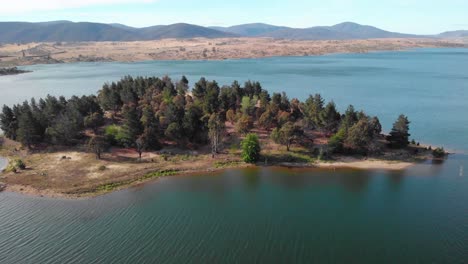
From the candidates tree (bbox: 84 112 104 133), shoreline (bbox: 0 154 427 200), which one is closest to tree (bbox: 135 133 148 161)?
shoreline (bbox: 0 154 427 200)

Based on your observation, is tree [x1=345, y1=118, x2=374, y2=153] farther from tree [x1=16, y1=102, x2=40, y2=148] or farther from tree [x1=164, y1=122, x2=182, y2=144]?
tree [x1=16, y1=102, x2=40, y2=148]

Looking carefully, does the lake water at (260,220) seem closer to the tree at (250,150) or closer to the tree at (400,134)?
the tree at (250,150)

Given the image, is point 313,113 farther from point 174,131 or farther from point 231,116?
point 174,131

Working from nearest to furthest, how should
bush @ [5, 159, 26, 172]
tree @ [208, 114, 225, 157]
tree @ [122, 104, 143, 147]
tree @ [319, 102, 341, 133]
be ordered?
bush @ [5, 159, 26, 172] < tree @ [208, 114, 225, 157] < tree @ [122, 104, 143, 147] < tree @ [319, 102, 341, 133]

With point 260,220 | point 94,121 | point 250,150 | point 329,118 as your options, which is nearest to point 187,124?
point 250,150

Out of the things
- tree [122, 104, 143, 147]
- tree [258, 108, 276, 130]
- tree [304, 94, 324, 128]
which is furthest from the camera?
tree [258, 108, 276, 130]

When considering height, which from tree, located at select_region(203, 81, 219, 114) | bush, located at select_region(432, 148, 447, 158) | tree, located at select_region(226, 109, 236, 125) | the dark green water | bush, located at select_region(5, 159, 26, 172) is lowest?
the dark green water

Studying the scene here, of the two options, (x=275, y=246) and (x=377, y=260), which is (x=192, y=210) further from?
(x=377, y=260)
